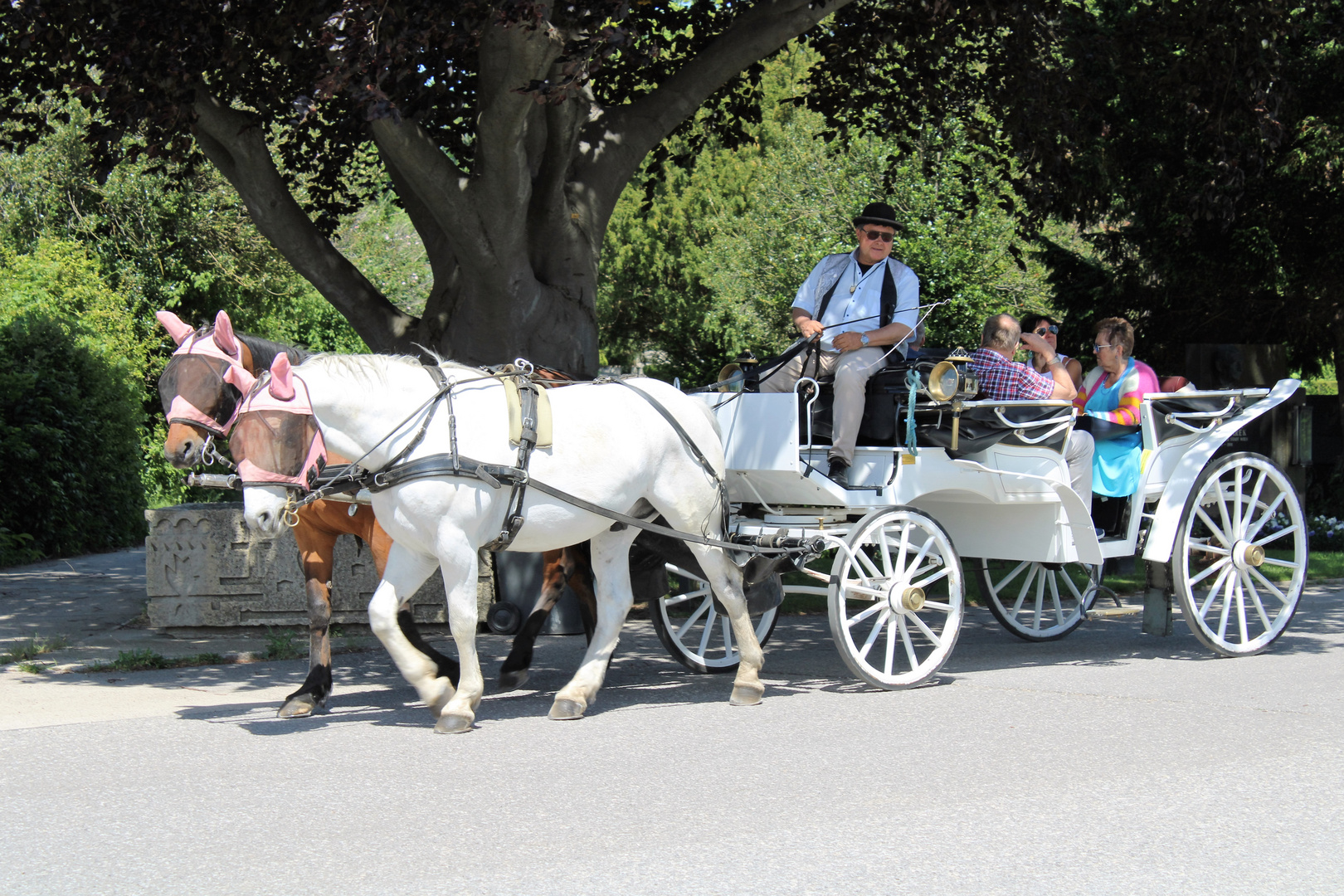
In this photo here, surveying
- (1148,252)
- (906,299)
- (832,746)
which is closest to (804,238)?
(1148,252)

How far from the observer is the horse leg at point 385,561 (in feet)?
21.7

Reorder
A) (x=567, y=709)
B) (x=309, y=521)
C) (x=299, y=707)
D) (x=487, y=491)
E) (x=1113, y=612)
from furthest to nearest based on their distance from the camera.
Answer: (x=1113, y=612)
(x=309, y=521)
(x=299, y=707)
(x=567, y=709)
(x=487, y=491)

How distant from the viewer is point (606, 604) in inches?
263

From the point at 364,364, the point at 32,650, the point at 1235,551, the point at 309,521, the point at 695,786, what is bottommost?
the point at 695,786

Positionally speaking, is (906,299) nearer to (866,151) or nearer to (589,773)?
(589,773)

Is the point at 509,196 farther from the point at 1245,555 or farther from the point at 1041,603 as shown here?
the point at 1245,555

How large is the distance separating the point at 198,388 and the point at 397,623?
136 centimetres

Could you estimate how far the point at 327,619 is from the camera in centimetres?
645

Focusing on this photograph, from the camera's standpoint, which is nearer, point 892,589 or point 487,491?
point 487,491

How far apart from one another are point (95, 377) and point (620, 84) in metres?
6.88

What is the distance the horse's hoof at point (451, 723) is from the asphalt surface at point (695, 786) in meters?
0.09

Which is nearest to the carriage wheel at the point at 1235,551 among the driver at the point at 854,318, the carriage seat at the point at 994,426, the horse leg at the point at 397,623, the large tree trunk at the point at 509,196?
the carriage seat at the point at 994,426

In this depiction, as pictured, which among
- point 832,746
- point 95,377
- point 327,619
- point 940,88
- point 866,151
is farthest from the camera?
point 866,151

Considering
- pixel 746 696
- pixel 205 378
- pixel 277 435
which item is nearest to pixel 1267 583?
pixel 746 696
